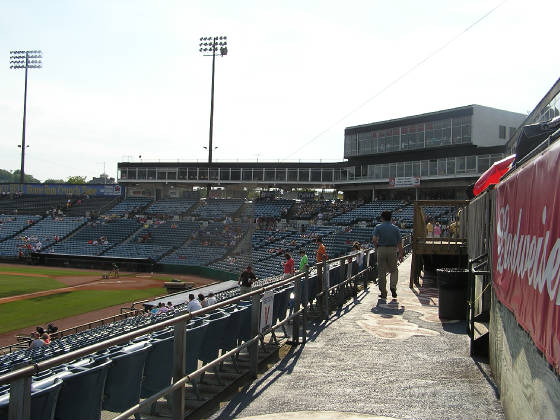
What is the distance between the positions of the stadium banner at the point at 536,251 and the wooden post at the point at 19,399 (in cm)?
300

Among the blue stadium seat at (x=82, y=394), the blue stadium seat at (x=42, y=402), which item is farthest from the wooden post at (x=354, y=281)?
the blue stadium seat at (x=42, y=402)

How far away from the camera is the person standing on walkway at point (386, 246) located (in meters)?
11.6

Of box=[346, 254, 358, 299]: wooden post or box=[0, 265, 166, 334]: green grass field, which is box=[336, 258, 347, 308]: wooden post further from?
box=[0, 265, 166, 334]: green grass field

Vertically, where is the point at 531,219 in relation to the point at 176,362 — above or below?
above

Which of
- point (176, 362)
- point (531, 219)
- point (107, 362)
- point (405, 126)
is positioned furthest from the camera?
point (405, 126)

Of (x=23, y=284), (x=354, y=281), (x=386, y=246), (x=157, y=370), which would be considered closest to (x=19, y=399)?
(x=157, y=370)

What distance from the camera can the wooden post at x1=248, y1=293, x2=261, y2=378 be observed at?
21.7ft

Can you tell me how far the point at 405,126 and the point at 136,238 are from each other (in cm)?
2835

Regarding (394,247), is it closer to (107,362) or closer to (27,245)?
(107,362)

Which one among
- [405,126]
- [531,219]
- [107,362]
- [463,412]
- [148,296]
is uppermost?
[405,126]

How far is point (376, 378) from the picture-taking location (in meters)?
6.42

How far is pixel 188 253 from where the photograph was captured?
46.7m

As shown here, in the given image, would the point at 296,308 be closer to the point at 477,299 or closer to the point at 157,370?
the point at 477,299

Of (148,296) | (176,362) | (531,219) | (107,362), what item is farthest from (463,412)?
(148,296)
